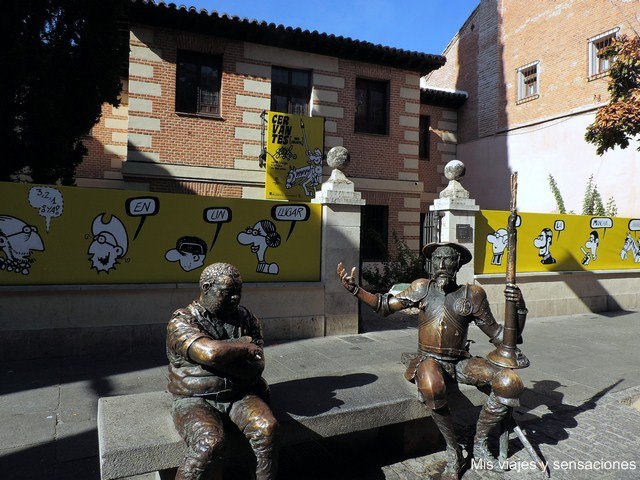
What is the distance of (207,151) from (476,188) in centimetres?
1098

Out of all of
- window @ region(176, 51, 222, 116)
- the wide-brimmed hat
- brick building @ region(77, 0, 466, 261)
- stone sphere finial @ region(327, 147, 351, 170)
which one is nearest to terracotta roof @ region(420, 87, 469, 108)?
brick building @ region(77, 0, 466, 261)

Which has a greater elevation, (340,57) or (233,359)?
(340,57)

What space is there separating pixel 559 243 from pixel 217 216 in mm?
7452

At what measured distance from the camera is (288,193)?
1205 cm

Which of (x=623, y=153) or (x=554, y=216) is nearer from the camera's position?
(x=554, y=216)

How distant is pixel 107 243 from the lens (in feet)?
20.2

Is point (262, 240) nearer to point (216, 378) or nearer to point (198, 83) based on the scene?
point (216, 378)

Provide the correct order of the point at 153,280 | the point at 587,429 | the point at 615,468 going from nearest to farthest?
the point at 615,468, the point at 587,429, the point at 153,280

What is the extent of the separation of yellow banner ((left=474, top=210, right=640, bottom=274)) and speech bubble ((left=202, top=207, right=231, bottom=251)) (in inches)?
193

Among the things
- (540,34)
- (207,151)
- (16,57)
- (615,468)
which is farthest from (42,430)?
(540,34)

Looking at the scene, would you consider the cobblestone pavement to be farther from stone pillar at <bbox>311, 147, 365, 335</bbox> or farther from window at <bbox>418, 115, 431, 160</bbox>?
window at <bbox>418, 115, 431, 160</bbox>

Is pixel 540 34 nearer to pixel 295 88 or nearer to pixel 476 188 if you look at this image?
pixel 476 188

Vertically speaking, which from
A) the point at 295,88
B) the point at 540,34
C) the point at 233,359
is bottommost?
the point at 233,359

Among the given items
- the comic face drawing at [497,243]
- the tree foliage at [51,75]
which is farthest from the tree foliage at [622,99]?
the tree foliage at [51,75]
